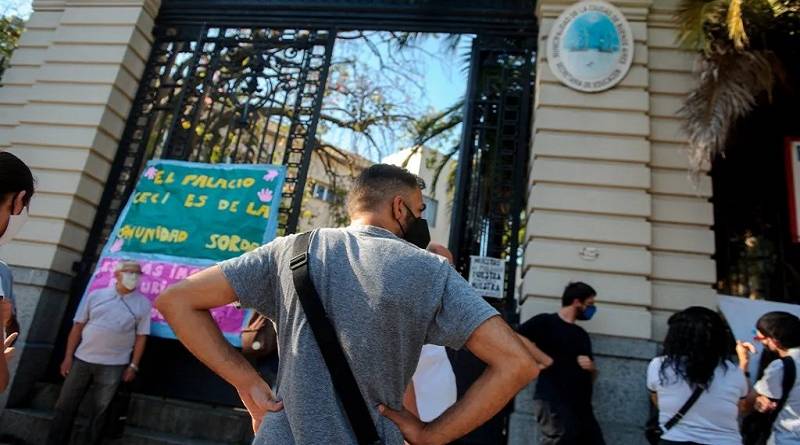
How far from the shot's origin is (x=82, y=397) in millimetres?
5246

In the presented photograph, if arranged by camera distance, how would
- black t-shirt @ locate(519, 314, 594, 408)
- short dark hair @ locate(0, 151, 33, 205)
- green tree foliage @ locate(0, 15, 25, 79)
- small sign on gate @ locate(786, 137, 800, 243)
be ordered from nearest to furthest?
short dark hair @ locate(0, 151, 33, 205), black t-shirt @ locate(519, 314, 594, 408), small sign on gate @ locate(786, 137, 800, 243), green tree foliage @ locate(0, 15, 25, 79)

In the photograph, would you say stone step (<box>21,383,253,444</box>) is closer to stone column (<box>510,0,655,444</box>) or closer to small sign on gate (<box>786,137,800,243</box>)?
stone column (<box>510,0,655,444</box>)

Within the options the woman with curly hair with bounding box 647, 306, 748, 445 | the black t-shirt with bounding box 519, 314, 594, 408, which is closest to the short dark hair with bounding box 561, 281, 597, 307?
the black t-shirt with bounding box 519, 314, 594, 408

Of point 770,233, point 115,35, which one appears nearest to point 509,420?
point 770,233

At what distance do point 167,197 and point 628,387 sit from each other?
228 inches

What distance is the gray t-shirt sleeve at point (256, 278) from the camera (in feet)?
5.64

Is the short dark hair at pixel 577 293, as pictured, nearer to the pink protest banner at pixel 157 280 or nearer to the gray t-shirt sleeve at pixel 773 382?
the gray t-shirt sleeve at pixel 773 382

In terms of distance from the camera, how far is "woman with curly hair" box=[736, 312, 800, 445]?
343cm

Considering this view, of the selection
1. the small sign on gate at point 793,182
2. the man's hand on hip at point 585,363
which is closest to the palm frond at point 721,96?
the small sign on gate at point 793,182

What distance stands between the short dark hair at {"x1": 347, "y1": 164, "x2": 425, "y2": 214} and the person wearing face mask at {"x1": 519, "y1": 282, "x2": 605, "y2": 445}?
3072mm

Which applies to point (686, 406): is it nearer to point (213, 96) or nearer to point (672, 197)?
point (672, 197)

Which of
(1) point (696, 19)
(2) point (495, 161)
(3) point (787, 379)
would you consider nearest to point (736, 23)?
(1) point (696, 19)

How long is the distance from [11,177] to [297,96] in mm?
5273

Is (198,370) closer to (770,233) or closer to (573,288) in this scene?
(573,288)
